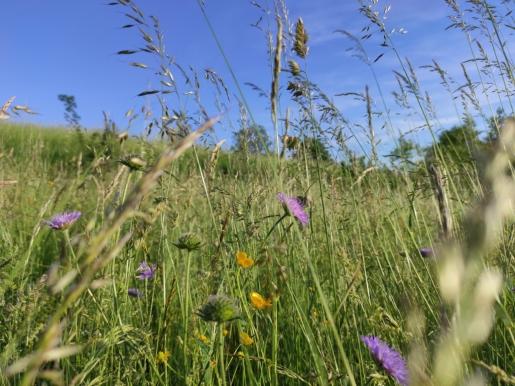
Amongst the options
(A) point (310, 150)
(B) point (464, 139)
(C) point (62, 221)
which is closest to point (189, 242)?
(C) point (62, 221)

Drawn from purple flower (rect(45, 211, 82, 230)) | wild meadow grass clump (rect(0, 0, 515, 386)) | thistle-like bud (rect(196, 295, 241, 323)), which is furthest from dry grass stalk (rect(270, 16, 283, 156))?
purple flower (rect(45, 211, 82, 230))

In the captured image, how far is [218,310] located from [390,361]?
351mm

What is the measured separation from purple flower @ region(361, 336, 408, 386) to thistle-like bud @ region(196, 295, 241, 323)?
0.28 m

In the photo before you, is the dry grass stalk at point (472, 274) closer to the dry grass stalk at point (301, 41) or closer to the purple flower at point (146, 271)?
the dry grass stalk at point (301, 41)

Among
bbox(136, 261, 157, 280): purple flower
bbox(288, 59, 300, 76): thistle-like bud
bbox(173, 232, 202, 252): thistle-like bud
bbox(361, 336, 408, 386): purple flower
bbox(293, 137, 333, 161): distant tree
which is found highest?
bbox(288, 59, 300, 76): thistle-like bud

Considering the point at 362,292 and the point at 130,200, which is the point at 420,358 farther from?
the point at 362,292

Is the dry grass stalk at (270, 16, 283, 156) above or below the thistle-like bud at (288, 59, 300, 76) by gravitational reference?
below

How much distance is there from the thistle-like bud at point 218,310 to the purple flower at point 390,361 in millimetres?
280

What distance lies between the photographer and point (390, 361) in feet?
3.02

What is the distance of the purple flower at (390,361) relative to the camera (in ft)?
2.93

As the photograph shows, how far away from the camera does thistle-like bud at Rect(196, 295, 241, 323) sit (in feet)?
3.10

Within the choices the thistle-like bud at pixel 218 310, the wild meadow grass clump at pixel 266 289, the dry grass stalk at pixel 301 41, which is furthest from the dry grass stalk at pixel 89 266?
the dry grass stalk at pixel 301 41

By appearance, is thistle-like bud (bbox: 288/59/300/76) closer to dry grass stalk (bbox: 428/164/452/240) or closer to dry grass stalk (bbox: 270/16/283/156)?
dry grass stalk (bbox: 270/16/283/156)

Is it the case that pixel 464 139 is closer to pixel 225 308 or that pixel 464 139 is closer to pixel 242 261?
pixel 242 261
